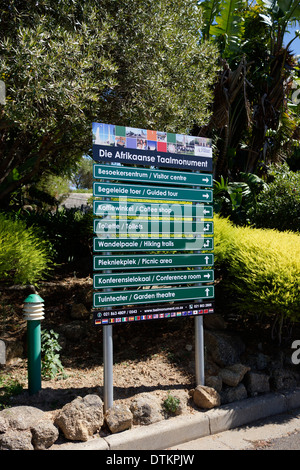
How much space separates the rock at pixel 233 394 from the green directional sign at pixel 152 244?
1684 mm

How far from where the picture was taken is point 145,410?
4043mm

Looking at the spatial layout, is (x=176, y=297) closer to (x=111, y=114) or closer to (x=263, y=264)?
(x=263, y=264)

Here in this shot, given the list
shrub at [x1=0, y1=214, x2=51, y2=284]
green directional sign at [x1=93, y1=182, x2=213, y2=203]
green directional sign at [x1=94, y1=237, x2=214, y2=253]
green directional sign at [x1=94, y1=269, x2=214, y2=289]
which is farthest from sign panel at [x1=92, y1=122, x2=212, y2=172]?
shrub at [x1=0, y1=214, x2=51, y2=284]

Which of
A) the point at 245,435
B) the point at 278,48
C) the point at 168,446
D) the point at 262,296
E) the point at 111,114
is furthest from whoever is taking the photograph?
the point at 278,48

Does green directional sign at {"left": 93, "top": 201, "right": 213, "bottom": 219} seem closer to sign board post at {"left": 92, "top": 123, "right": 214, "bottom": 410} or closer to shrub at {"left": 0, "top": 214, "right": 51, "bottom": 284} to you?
sign board post at {"left": 92, "top": 123, "right": 214, "bottom": 410}

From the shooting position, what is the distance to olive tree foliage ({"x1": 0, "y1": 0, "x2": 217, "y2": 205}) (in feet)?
17.2

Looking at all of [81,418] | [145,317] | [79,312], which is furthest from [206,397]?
[79,312]

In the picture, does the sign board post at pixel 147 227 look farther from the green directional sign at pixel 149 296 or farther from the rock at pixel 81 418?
the rock at pixel 81 418

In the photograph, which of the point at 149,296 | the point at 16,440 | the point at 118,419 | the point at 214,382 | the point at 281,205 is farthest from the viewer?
the point at 281,205

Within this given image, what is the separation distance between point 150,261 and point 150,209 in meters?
0.59

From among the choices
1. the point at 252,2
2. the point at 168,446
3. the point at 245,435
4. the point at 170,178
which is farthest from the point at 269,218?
the point at 252,2

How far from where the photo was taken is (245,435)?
4.23 m

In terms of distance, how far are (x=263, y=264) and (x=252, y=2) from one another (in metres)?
11.3

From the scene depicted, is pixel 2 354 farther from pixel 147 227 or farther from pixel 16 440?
pixel 147 227
